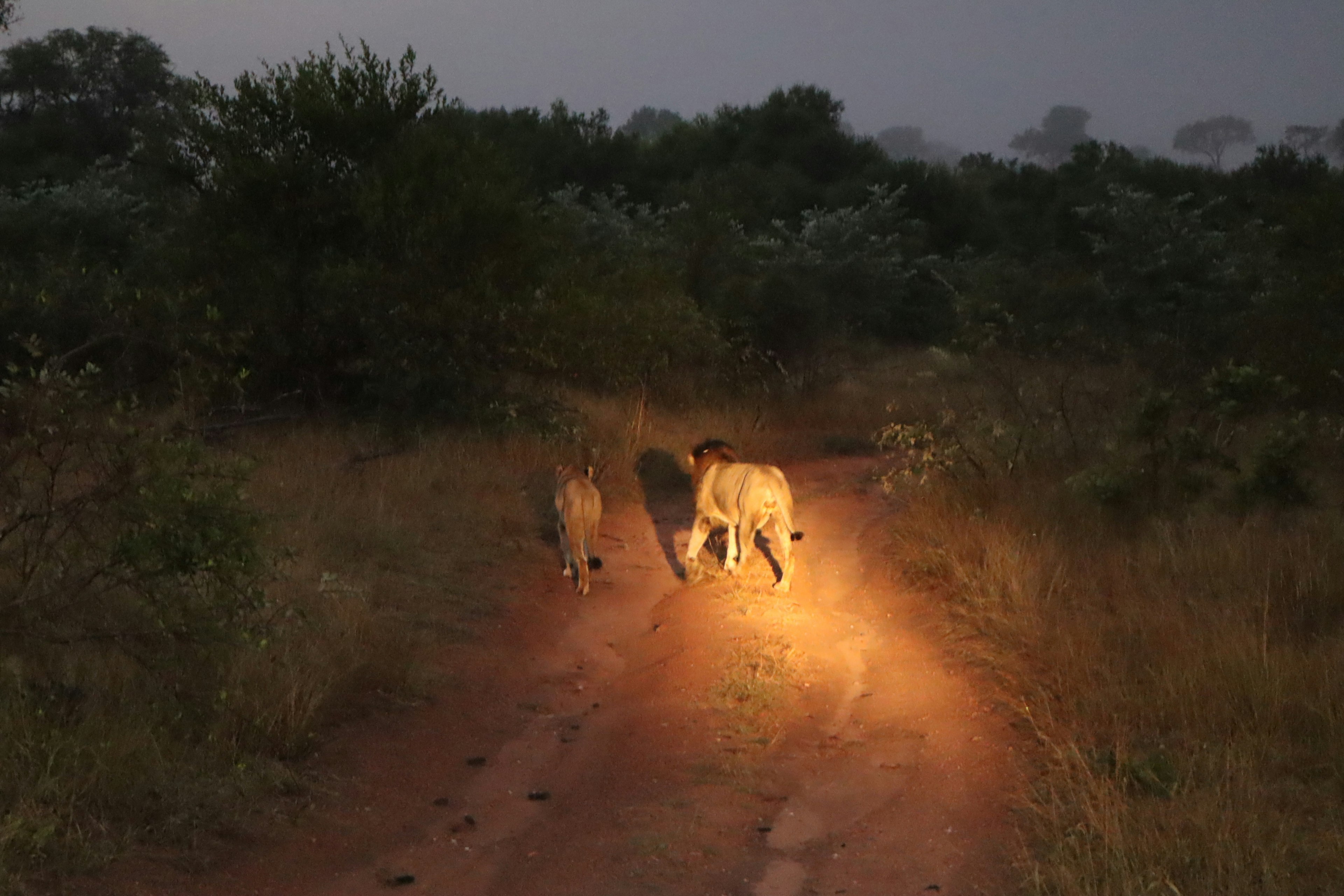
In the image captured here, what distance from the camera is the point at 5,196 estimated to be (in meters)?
23.0

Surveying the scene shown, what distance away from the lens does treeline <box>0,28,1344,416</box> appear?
47.6 ft

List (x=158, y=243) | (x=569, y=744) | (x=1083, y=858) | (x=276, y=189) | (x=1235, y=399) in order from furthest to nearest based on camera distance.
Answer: (x=158, y=243) → (x=276, y=189) → (x=1235, y=399) → (x=569, y=744) → (x=1083, y=858)

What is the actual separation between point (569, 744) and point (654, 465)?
8.11m

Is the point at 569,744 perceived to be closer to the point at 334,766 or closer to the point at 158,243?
the point at 334,766

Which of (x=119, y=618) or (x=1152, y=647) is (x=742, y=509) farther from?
(x=119, y=618)

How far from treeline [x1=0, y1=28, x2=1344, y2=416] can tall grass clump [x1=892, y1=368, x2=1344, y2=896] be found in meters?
4.51

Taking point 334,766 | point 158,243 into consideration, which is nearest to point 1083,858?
point 334,766

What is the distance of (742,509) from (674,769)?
12.6 ft

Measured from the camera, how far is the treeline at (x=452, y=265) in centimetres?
1451

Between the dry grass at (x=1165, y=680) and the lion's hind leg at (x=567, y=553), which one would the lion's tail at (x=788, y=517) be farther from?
the lion's hind leg at (x=567, y=553)

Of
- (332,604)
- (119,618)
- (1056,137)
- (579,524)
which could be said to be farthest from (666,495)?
(1056,137)

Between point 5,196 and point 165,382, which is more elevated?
point 5,196

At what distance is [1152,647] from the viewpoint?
24.6ft

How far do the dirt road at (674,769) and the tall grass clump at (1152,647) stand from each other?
39cm
